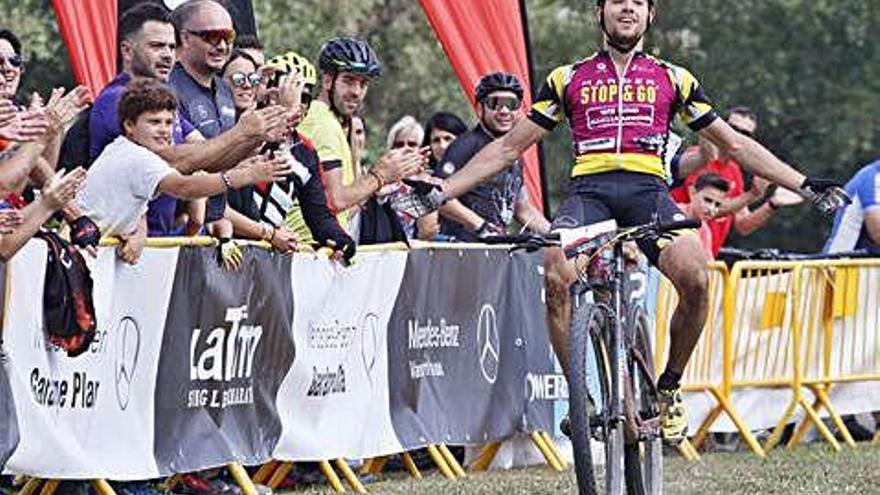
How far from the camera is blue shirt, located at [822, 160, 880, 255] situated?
643 inches

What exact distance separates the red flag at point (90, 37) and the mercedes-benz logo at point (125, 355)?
8.54 feet

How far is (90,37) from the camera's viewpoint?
12.5 m

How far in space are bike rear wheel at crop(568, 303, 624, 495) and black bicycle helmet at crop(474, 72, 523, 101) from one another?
179 inches

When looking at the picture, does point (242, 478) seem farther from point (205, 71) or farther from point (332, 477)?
point (205, 71)

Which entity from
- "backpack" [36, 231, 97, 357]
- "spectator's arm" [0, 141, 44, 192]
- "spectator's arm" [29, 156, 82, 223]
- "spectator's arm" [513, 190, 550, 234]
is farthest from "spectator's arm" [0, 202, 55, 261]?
"spectator's arm" [513, 190, 550, 234]

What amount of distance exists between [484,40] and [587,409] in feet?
21.9

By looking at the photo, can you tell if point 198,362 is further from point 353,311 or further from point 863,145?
point 863,145

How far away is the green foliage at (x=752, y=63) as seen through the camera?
33.9 meters

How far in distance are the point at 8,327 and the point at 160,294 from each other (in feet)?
3.51

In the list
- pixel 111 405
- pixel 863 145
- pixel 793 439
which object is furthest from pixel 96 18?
pixel 863 145

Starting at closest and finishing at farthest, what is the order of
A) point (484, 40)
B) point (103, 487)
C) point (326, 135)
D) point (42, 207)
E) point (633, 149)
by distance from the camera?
point (42, 207)
point (103, 487)
point (633, 149)
point (326, 135)
point (484, 40)

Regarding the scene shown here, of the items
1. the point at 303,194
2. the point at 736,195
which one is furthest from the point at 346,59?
the point at 736,195

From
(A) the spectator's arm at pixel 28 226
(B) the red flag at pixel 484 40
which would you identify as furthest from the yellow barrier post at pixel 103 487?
(B) the red flag at pixel 484 40

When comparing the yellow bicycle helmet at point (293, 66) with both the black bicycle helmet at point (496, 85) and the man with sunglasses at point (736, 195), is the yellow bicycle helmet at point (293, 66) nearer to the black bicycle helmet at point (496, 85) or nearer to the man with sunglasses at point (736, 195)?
the black bicycle helmet at point (496, 85)
